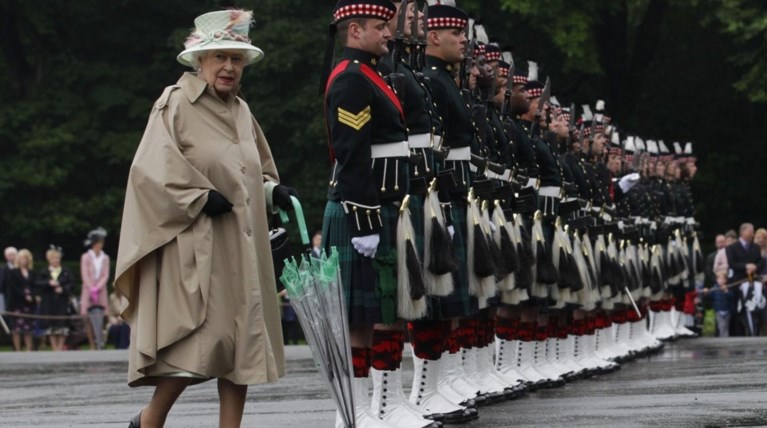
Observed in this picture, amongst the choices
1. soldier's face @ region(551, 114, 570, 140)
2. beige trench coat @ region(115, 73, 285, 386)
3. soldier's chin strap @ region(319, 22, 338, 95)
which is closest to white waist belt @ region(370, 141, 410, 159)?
soldier's chin strap @ region(319, 22, 338, 95)

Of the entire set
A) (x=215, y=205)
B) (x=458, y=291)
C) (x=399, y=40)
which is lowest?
(x=458, y=291)

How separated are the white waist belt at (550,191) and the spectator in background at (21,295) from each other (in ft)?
44.9

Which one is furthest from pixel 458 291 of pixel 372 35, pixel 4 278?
pixel 4 278

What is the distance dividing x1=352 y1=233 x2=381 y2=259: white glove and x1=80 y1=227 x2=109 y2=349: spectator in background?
55.5ft

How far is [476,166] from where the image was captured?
39.7 feet

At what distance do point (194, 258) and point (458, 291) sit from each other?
8.78 feet

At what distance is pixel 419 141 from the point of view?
10219 mm

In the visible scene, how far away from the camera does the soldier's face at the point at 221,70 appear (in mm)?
8312

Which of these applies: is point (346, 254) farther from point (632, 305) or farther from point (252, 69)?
point (252, 69)

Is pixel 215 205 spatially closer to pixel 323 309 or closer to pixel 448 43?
pixel 323 309

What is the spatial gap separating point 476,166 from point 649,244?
942cm

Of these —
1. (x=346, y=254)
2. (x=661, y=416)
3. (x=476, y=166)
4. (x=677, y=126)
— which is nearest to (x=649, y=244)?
(x=476, y=166)

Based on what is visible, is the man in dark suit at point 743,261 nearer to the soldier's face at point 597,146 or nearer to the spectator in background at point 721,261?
the spectator in background at point 721,261

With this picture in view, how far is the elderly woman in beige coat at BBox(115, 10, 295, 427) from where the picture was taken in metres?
7.95
